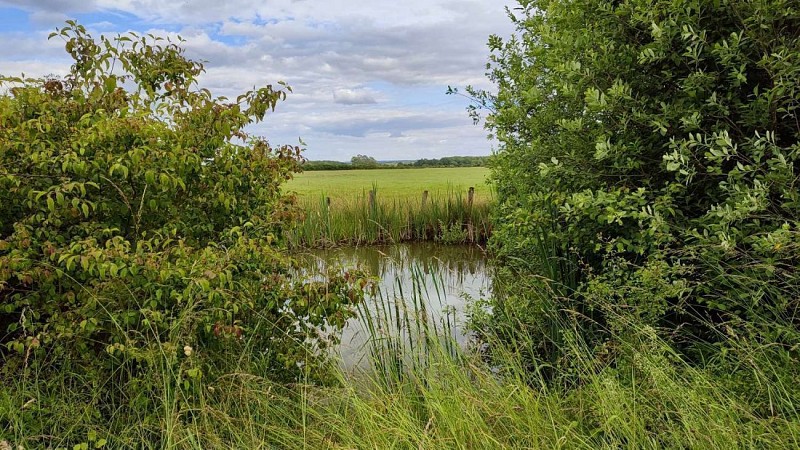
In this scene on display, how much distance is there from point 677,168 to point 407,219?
1054 centimetres

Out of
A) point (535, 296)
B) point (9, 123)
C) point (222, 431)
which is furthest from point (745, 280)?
point (9, 123)

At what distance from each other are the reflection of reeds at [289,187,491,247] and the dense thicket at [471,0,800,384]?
8.65 m

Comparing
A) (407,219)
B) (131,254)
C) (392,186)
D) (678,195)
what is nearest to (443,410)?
(131,254)

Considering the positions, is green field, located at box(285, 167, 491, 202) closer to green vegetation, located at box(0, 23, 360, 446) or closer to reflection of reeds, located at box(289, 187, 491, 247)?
reflection of reeds, located at box(289, 187, 491, 247)

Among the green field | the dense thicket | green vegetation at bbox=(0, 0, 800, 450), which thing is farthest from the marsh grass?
the green field

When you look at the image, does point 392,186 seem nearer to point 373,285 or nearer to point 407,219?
point 407,219

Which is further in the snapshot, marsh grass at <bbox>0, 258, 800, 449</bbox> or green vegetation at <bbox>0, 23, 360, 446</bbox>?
green vegetation at <bbox>0, 23, 360, 446</bbox>

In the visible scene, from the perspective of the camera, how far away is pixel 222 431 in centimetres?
272

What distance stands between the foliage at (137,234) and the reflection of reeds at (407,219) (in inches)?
349

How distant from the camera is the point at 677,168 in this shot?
302 centimetres

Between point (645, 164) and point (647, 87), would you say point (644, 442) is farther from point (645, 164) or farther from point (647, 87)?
point (647, 87)

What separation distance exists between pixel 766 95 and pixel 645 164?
80 centimetres

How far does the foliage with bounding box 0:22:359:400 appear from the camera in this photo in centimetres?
270

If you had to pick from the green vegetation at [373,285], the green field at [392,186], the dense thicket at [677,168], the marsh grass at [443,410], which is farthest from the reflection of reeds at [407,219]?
the marsh grass at [443,410]
